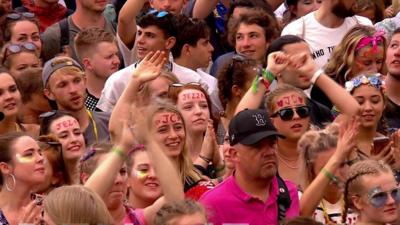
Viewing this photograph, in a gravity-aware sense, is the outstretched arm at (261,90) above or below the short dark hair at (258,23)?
above

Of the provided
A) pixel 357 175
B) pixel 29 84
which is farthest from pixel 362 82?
pixel 29 84

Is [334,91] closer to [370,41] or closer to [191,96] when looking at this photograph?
[191,96]

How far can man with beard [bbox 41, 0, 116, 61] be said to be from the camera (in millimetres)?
12883

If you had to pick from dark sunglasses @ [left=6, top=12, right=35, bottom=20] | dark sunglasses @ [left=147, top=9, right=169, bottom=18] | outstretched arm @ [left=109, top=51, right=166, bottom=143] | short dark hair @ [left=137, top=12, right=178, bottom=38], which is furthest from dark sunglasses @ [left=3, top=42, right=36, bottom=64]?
outstretched arm @ [left=109, top=51, right=166, bottom=143]

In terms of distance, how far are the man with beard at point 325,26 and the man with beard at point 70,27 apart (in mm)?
1727

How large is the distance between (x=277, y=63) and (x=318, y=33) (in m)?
2.32

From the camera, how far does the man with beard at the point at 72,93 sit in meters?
11.0

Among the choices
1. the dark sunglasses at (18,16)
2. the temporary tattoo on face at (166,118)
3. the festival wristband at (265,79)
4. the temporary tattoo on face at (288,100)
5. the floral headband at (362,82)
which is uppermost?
the festival wristband at (265,79)

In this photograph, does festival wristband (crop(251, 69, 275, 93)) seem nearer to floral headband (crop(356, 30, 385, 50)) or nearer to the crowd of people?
the crowd of people

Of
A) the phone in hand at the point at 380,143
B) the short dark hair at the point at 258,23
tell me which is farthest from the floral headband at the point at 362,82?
the short dark hair at the point at 258,23

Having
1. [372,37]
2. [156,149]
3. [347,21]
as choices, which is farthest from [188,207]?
[347,21]

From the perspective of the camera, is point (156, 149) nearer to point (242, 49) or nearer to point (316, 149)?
point (316, 149)

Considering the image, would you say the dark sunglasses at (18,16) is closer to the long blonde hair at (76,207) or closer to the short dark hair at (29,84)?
the short dark hair at (29,84)

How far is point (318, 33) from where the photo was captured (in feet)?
41.3
